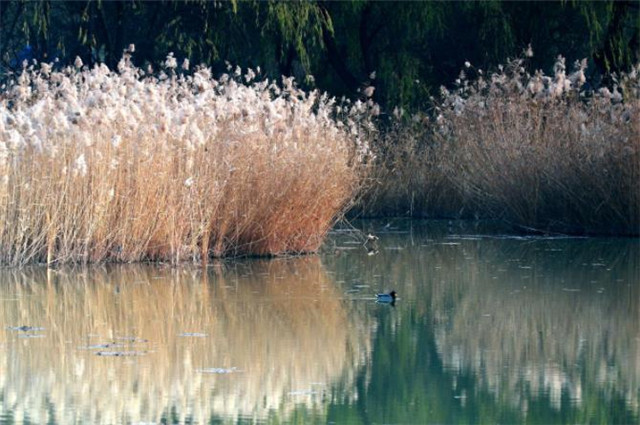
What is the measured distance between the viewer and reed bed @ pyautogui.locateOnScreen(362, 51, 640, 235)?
13.5 meters

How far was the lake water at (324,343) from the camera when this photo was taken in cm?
558

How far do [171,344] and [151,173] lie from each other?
420cm

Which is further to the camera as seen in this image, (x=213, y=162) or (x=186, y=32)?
(x=186, y=32)

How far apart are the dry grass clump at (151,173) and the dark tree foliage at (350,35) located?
5.54m

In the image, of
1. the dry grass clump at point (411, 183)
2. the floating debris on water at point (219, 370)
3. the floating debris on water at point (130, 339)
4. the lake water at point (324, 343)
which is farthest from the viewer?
the dry grass clump at point (411, 183)

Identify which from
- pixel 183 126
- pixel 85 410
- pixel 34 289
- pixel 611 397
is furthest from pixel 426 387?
pixel 183 126

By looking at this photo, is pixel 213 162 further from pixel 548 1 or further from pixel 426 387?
pixel 548 1

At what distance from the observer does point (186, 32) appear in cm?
1836

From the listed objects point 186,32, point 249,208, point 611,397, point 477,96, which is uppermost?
point 186,32

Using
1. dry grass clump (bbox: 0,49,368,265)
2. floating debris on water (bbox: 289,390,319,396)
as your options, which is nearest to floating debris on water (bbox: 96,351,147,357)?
floating debris on water (bbox: 289,390,319,396)

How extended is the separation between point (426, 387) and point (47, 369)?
178cm

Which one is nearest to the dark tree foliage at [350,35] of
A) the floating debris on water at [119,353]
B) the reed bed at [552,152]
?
the reed bed at [552,152]

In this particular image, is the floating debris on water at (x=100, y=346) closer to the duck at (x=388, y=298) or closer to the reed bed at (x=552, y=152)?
the duck at (x=388, y=298)

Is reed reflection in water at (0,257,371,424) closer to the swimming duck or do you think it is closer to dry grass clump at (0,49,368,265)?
the swimming duck
